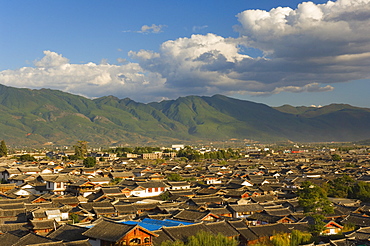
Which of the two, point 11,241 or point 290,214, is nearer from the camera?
point 11,241

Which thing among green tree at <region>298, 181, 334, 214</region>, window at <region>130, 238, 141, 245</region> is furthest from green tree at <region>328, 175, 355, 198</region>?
window at <region>130, 238, 141, 245</region>

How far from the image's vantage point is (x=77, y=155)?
111 meters

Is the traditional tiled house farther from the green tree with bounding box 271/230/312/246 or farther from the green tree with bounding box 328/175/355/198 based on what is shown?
the green tree with bounding box 328/175/355/198

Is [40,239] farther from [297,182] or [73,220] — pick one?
[297,182]

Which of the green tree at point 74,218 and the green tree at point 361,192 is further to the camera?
the green tree at point 361,192

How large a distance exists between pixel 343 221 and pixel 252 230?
10.3 metres

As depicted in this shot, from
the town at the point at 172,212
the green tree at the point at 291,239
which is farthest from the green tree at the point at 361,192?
the green tree at the point at 291,239

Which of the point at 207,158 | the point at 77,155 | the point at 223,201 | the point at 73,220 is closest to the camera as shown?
the point at 73,220

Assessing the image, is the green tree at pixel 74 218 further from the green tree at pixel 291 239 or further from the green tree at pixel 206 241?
the green tree at pixel 291 239

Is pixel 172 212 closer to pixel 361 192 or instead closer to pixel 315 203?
pixel 315 203

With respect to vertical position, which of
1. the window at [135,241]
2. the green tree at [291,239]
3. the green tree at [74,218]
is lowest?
the green tree at [74,218]

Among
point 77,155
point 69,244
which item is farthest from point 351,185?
point 77,155

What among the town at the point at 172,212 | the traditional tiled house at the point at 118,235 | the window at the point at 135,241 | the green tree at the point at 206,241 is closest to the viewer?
the green tree at the point at 206,241

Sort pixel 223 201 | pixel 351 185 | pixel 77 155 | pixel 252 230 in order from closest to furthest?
pixel 252 230 → pixel 223 201 → pixel 351 185 → pixel 77 155
